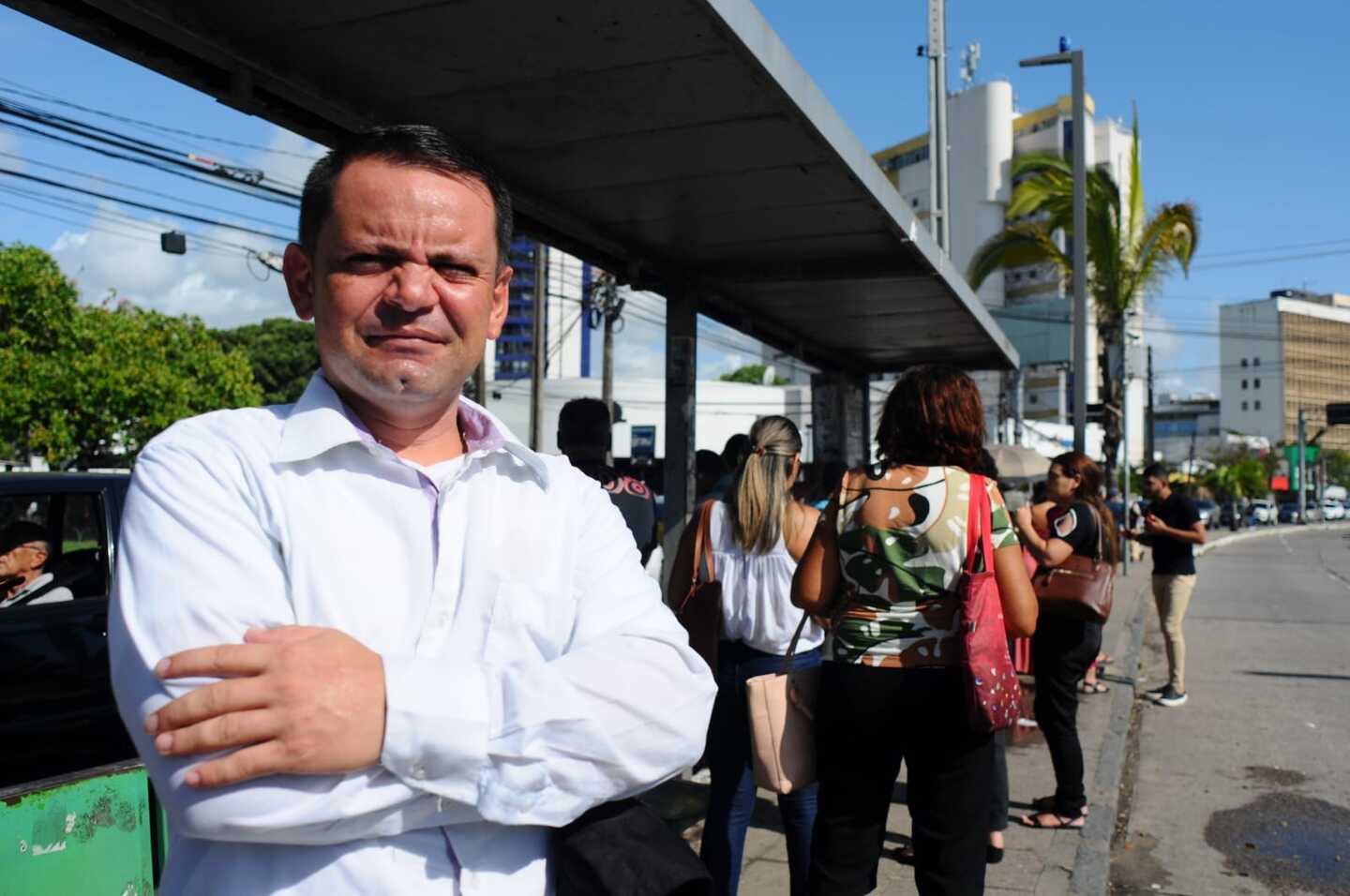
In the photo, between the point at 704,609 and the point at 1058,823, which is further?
the point at 1058,823

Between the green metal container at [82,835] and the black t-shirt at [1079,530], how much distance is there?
4460 millimetres

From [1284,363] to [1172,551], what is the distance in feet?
487

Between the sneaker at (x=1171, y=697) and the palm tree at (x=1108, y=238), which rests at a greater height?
the palm tree at (x=1108, y=238)

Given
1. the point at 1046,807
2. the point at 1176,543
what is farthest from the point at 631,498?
the point at 1176,543

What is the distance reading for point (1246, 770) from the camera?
7047 millimetres

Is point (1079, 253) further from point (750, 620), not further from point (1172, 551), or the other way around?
point (750, 620)

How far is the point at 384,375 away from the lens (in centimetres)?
152

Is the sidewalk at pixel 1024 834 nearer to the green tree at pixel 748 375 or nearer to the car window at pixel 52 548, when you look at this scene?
the car window at pixel 52 548

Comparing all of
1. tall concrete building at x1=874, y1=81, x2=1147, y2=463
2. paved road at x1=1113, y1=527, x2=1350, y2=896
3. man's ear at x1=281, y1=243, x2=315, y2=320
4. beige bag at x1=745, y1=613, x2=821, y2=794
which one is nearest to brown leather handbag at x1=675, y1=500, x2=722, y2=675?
beige bag at x1=745, y1=613, x2=821, y2=794

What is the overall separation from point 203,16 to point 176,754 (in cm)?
280

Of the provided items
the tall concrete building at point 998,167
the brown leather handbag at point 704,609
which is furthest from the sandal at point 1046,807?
the tall concrete building at point 998,167

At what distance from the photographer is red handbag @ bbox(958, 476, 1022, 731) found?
10.4 ft

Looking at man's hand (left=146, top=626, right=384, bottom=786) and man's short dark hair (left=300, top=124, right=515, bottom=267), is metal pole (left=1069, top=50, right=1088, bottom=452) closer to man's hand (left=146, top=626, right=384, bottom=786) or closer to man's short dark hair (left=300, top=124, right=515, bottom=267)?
man's short dark hair (left=300, top=124, right=515, bottom=267)

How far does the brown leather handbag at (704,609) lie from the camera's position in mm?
4207
